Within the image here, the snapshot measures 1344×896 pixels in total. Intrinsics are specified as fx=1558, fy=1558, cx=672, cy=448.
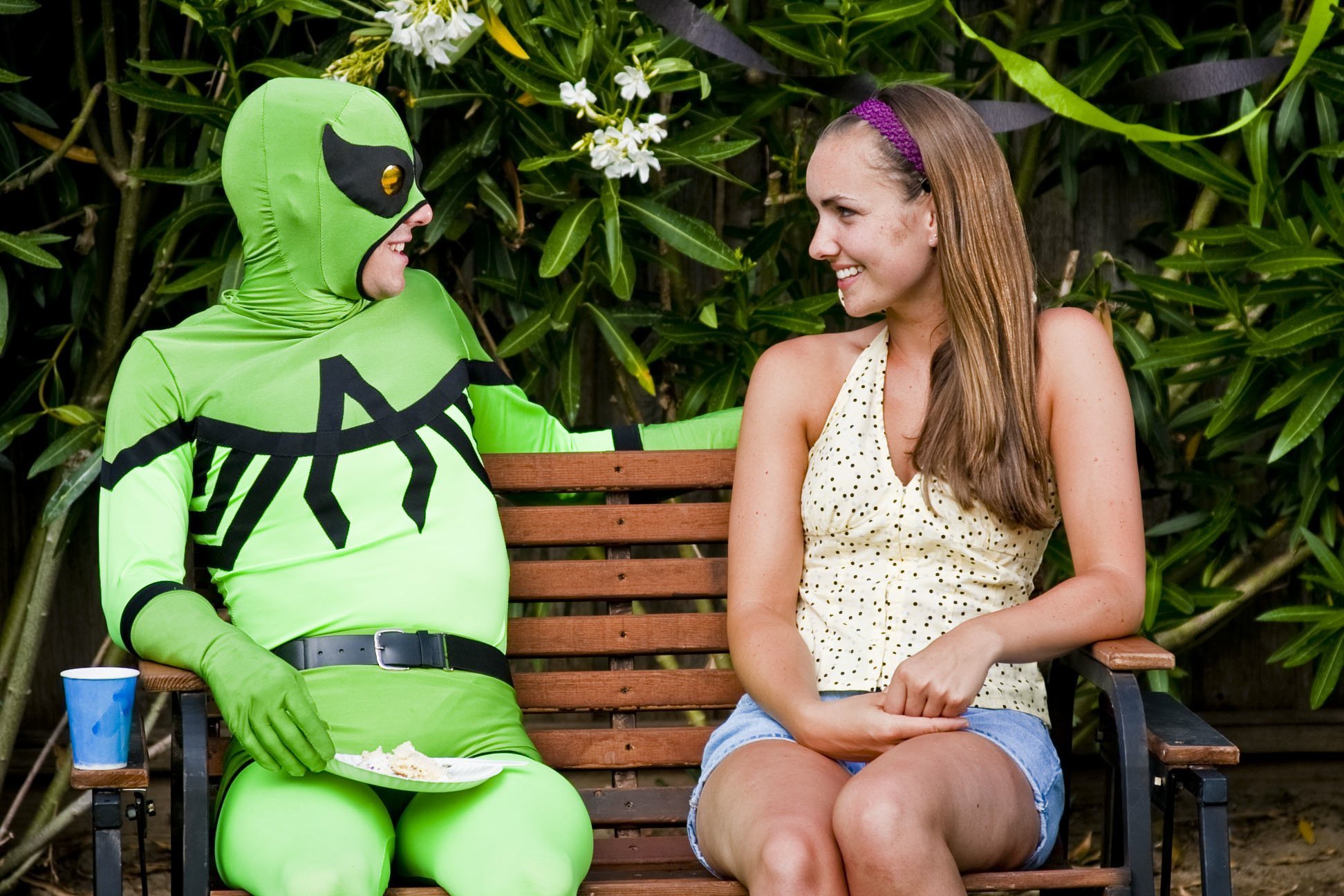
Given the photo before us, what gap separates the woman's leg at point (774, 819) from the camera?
6.53 ft

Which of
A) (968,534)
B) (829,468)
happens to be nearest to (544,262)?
(829,468)

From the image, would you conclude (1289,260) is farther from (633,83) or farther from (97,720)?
(97,720)

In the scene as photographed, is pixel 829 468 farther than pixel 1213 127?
No

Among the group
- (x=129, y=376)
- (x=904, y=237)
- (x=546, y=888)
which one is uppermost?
(x=904, y=237)

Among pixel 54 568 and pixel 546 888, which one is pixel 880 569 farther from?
pixel 54 568

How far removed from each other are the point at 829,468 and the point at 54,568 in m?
1.83

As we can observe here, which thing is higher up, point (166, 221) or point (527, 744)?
point (166, 221)

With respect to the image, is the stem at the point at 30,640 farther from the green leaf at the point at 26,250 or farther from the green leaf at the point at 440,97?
the green leaf at the point at 440,97

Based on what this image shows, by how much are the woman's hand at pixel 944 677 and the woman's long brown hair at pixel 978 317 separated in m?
0.25

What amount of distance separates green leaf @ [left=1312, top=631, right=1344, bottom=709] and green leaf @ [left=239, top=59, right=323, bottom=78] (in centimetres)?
228

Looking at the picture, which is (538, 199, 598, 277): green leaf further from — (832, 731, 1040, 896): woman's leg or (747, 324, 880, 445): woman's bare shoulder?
(832, 731, 1040, 896): woman's leg

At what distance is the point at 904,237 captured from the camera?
2.37 m

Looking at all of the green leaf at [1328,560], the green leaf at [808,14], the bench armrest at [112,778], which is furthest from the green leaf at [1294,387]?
the bench armrest at [112,778]

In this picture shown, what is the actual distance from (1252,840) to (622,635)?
198cm
